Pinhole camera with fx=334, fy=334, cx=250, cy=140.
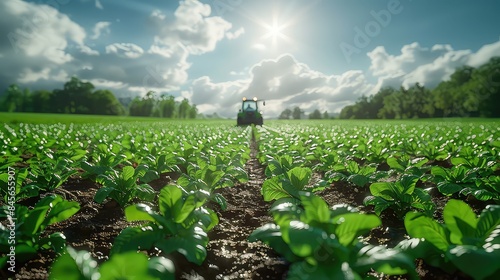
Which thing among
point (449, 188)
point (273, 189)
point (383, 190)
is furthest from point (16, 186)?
point (449, 188)

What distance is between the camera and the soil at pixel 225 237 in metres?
2.08

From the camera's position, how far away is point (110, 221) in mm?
3029

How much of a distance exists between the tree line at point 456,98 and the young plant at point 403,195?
2647 inches

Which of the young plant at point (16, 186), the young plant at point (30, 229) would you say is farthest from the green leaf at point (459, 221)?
the young plant at point (16, 186)

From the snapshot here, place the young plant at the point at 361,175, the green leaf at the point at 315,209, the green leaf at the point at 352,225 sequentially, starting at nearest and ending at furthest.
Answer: the green leaf at the point at 352,225, the green leaf at the point at 315,209, the young plant at the point at 361,175

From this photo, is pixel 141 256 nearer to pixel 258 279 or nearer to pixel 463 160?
pixel 258 279

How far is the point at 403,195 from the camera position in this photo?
2.88 metres

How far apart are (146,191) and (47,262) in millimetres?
1116

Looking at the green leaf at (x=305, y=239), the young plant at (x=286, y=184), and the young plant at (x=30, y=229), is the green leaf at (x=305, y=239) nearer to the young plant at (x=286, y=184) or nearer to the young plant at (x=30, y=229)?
the young plant at (x=30, y=229)

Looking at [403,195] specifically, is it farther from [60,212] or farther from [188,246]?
[60,212]

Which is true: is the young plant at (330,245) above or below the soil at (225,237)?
above

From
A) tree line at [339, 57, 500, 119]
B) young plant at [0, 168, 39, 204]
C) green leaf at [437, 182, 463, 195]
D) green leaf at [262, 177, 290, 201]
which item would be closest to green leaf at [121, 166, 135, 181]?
young plant at [0, 168, 39, 204]

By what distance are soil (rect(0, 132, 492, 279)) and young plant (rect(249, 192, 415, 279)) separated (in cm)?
47

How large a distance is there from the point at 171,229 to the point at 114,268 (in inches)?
29.5
